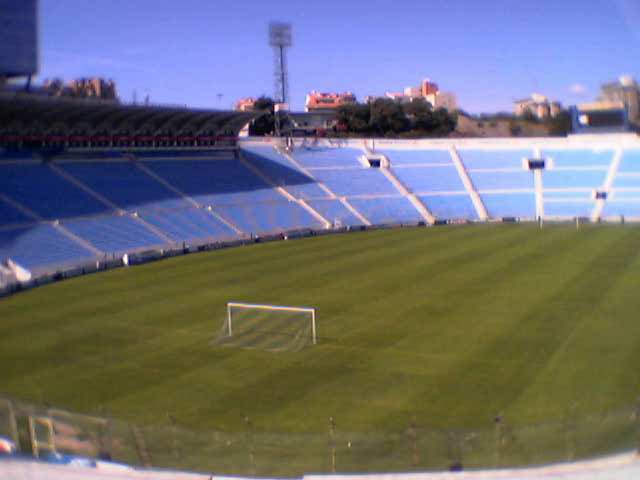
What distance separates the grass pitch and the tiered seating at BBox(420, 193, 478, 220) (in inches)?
732

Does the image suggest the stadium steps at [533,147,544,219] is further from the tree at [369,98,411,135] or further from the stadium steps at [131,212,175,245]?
the tree at [369,98,411,135]

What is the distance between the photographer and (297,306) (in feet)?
73.0

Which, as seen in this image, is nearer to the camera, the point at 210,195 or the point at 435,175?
the point at 210,195

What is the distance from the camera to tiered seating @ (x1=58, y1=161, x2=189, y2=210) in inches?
1582

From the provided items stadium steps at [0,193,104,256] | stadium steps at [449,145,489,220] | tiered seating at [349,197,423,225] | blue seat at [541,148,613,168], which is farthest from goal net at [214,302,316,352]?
blue seat at [541,148,613,168]

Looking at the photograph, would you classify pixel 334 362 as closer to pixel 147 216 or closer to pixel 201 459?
pixel 201 459

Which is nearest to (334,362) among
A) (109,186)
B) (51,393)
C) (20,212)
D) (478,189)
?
(51,393)

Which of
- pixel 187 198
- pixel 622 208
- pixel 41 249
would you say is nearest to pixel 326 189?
pixel 187 198

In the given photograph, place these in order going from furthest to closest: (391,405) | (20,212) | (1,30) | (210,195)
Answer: (210,195)
(1,30)
(20,212)
(391,405)

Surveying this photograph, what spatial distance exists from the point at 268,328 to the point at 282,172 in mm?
34121

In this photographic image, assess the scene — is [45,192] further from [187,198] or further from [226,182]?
[226,182]

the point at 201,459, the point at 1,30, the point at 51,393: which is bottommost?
the point at 51,393

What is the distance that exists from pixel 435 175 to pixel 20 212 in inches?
1274

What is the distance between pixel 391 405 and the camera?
44.3 ft
